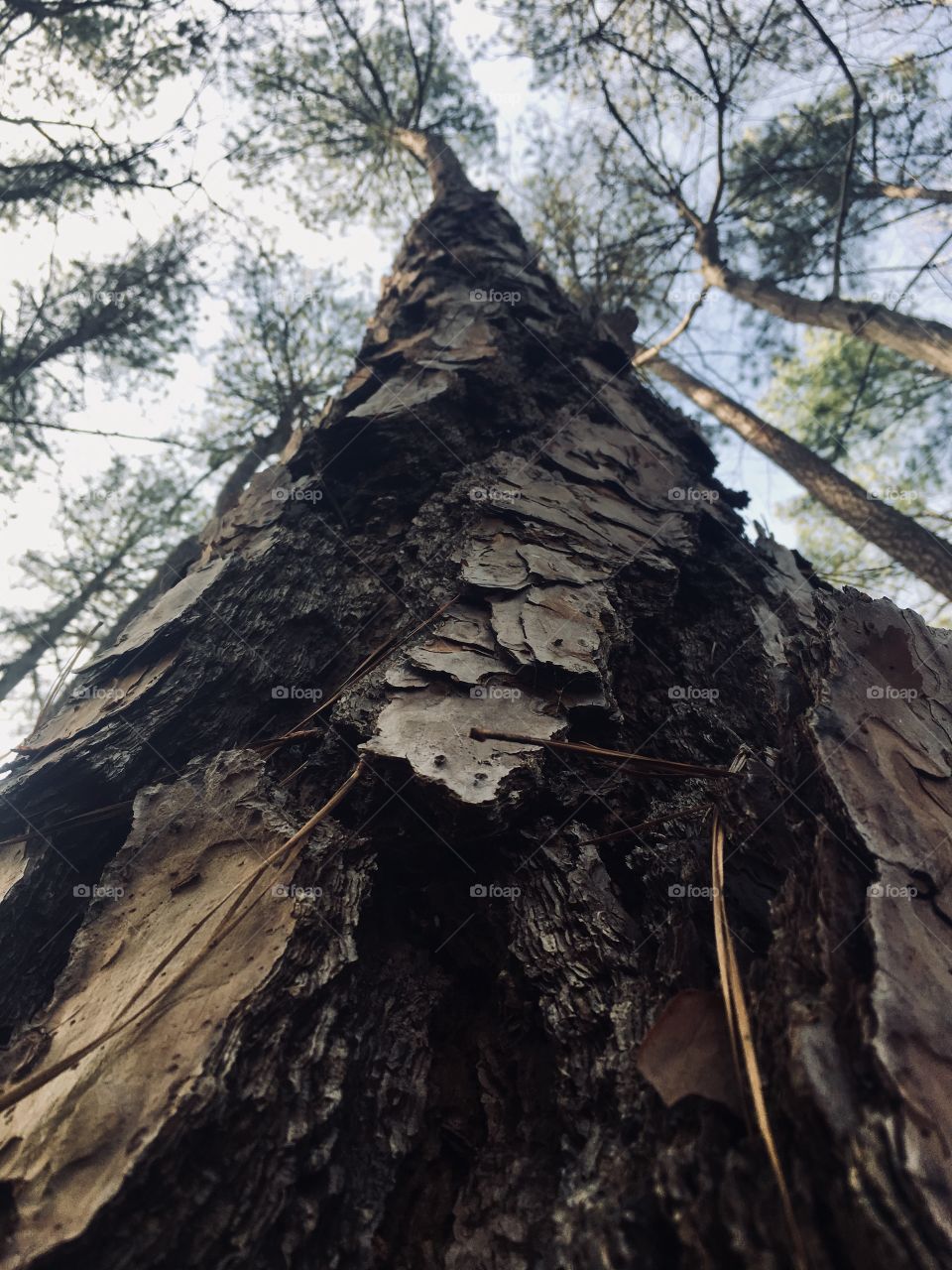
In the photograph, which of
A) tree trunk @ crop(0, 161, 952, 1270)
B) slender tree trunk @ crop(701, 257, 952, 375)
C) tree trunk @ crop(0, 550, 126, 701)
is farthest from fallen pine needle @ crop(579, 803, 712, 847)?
tree trunk @ crop(0, 550, 126, 701)

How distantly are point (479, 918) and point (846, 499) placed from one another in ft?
19.0

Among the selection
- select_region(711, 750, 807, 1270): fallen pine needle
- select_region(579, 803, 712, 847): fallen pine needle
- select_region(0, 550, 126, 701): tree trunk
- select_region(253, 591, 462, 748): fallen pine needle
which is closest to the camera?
select_region(711, 750, 807, 1270): fallen pine needle

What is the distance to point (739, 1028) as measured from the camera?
3.64 ft

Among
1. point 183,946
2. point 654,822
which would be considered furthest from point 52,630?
point 654,822

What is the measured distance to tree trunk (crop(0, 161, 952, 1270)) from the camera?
1.04 metres

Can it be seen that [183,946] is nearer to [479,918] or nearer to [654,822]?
[479,918]

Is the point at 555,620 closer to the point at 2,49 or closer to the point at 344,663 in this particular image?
the point at 344,663

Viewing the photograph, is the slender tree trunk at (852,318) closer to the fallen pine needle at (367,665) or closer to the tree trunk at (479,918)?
the tree trunk at (479,918)

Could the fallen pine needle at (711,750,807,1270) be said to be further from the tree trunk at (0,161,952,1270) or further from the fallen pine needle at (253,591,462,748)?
the fallen pine needle at (253,591,462,748)

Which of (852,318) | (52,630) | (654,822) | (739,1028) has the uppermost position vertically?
(52,630)

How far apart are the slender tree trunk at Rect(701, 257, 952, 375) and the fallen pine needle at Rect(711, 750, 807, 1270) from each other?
562cm

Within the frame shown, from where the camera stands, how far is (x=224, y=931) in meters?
1.46

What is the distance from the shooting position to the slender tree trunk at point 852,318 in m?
5.36

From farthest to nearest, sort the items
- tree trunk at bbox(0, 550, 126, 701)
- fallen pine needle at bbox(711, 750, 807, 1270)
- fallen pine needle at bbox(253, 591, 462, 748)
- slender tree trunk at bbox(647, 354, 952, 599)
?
tree trunk at bbox(0, 550, 126, 701) → slender tree trunk at bbox(647, 354, 952, 599) → fallen pine needle at bbox(253, 591, 462, 748) → fallen pine needle at bbox(711, 750, 807, 1270)
